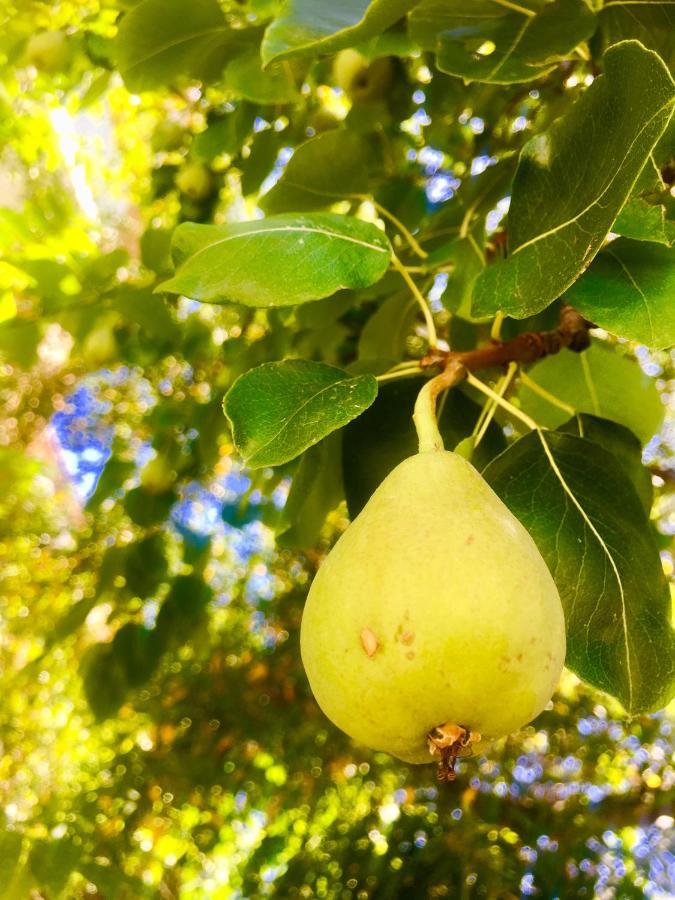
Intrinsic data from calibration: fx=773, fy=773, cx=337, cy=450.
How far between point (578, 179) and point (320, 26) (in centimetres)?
23

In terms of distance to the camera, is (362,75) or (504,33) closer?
(504,33)

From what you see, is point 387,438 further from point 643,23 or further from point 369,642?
point 643,23

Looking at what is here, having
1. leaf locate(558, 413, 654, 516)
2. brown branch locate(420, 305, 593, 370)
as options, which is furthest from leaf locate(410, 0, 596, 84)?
leaf locate(558, 413, 654, 516)

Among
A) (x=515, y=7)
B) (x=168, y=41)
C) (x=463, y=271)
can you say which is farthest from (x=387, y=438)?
(x=168, y=41)

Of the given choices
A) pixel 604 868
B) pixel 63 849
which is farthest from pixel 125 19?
pixel 604 868

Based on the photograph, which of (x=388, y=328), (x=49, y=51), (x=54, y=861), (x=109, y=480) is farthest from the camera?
(x=109, y=480)

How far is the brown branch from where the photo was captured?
66cm

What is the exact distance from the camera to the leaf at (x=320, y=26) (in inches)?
22.7

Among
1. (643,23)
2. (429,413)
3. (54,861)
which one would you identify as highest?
(643,23)

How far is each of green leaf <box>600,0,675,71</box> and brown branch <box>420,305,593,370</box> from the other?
271 millimetres

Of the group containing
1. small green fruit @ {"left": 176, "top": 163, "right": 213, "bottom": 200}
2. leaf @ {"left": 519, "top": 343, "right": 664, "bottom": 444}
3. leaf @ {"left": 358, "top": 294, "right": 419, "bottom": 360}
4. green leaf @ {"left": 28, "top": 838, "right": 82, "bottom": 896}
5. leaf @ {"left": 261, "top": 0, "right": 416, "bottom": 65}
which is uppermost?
leaf @ {"left": 261, "top": 0, "right": 416, "bottom": 65}

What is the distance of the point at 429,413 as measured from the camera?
0.57 metres

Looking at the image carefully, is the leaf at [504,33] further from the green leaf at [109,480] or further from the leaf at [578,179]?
the green leaf at [109,480]

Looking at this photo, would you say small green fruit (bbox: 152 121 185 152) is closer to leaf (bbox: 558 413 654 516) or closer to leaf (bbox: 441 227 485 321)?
leaf (bbox: 441 227 485 321)
